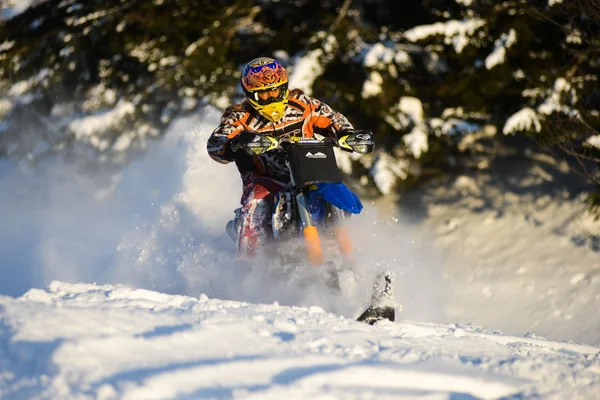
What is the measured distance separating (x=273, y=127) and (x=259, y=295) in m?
1.59

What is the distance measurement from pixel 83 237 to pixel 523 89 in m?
7.00

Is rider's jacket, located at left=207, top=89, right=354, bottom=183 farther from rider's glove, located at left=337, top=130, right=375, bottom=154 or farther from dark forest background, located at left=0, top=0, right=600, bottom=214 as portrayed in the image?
dark forest background, located at left=0, top=0, right=600, bottom=214

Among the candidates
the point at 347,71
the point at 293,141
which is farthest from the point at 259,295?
the point at 347,71

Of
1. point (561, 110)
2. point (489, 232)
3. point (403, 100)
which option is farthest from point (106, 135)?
point (561, 110)

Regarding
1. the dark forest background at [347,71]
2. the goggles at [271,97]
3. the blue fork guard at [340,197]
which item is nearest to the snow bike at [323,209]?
the blue fork guard at [340,197]

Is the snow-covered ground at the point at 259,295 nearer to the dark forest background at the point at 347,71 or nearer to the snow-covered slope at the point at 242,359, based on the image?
the snow-covered slope at the point at 242,359

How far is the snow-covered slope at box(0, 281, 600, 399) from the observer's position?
311cm

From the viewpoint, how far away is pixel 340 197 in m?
5.40

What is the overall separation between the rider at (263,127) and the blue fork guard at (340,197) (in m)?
0.88

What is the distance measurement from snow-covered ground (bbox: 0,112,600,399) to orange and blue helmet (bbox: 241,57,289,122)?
1482 mm

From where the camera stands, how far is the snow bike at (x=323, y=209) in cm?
540

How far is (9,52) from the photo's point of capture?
14172 millimetres

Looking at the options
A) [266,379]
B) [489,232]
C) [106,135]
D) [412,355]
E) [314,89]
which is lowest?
[489,232]

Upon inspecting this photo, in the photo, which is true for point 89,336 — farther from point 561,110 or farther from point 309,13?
point 309,13
